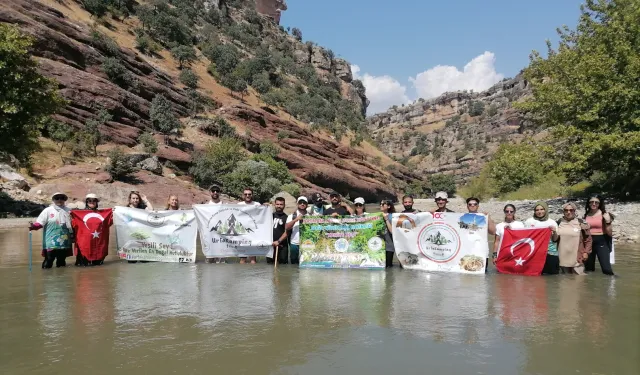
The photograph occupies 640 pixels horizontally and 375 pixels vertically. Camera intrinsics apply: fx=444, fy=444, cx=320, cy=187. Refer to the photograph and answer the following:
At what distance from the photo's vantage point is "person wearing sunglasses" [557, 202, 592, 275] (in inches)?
332

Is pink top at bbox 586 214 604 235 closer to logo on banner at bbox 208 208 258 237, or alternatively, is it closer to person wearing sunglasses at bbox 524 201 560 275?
person wearing sunglasses at bbox 524 201 560 275

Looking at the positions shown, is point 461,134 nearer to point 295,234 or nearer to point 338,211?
point 338,211

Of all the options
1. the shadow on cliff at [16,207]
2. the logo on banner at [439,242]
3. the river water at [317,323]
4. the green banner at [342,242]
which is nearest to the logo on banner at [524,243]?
the river water at [317,323]

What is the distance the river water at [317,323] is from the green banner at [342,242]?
0.85 metres

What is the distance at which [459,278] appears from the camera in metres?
8.55

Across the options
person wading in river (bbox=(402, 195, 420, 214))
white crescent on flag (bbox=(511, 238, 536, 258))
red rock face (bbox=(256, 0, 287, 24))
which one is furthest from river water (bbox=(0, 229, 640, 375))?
red rock face (bbox=(256, 0, 287, 24))

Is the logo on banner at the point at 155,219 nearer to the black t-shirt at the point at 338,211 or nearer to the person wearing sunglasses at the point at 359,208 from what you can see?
the black t-shirt at the point at 338,211

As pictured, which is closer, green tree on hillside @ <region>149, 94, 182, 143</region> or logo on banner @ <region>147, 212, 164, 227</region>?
logo on banner @ <region>147, 212, 164, 227</region>

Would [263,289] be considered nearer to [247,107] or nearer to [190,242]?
[190,242]

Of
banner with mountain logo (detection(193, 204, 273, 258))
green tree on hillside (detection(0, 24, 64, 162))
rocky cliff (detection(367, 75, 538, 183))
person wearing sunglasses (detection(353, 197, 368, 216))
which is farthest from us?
rocky cliff (detection(367, 75, 538, 183))

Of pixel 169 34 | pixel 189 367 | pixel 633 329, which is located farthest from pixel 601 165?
pixel 169 34

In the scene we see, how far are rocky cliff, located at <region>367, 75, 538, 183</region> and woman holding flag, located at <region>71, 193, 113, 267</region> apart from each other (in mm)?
119682

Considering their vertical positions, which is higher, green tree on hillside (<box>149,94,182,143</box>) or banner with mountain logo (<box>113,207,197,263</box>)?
green tree on hillside (<box>149,94,182,143</box>)

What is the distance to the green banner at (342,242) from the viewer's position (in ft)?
31.5
